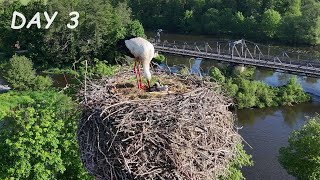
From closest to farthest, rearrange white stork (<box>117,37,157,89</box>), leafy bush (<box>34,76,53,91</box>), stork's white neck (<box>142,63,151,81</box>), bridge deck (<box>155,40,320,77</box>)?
white stork (<box>117,37,157,89</box>)
stork's white neck (<box>142,63,151,81</box>)
leafy bush (<box>34,76,53,91</box>)
bridge deck (<box>155,40,320,77</box>)

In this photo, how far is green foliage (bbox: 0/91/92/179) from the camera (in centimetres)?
1292

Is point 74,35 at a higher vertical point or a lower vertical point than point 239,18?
lower

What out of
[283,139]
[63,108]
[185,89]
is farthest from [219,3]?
[185,89]

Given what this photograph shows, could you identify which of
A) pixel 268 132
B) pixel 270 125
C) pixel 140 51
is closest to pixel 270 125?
pixel 270 125

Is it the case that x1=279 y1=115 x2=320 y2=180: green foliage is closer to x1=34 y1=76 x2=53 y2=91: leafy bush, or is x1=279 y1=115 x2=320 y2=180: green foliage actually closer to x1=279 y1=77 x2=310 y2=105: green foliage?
x1=279 y1=77 x2=310 y2=105: green foliage

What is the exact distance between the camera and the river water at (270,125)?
22422 mm

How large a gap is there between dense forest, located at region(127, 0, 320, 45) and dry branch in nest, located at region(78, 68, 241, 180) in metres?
45.0

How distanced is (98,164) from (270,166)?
16.2 meters

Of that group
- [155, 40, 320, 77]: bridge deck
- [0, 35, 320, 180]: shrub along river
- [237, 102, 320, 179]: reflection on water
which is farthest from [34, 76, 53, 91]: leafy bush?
[155, 40, 320, 77]: bridge deck

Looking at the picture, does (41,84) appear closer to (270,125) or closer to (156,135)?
(270,125)

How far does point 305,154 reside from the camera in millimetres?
18000

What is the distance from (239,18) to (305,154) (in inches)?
1616

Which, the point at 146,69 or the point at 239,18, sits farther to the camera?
the point at 239,18

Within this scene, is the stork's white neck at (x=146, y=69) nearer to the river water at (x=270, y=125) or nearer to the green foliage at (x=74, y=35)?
the river water at (x=270, y=125)
